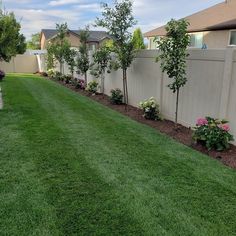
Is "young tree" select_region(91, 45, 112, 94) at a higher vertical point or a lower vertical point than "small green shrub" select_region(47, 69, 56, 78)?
higher

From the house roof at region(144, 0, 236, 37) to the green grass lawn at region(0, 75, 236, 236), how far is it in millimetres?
14051

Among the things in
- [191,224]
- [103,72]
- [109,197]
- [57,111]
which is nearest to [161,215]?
[191,224]

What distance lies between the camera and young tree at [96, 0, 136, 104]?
326 inches

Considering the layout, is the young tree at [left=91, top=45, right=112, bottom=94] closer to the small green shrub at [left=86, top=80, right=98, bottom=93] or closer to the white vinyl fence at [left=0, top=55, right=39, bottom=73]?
the small green shrub at [left=86, top=80, right=98, bottom=93]

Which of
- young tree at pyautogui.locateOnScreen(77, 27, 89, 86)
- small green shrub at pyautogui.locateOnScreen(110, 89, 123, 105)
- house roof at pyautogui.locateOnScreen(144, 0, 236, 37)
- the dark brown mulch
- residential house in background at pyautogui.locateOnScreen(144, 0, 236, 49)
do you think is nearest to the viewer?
the dark brown mulch

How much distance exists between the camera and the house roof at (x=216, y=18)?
1814 cm

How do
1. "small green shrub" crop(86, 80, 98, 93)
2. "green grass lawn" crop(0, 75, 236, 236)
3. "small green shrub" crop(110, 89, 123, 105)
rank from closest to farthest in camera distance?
"green grass lawn" crop(0, 75, 236, 236) < "small green shrub" crop(110, 89, 123, 105) < "small green shrub" crop(86, 80, 98, 93)

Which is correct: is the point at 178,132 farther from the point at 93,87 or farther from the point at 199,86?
the point at 93,87

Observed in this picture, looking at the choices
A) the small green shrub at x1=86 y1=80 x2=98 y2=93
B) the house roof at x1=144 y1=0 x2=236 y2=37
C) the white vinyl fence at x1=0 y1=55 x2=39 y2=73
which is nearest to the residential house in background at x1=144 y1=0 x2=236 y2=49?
the house roof at x1=144 y1=0 x2=236 y2=37

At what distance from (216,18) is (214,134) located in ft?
57.4

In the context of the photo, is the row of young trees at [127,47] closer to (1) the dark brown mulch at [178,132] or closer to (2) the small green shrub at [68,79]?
(1) the dark brown mulch at [178,132]

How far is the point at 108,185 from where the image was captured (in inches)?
153

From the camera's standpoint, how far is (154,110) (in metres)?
7.50

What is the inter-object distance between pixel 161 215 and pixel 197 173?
4.32 ft
